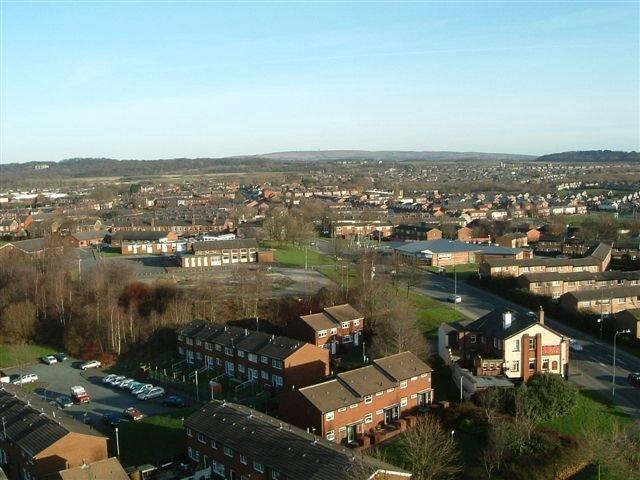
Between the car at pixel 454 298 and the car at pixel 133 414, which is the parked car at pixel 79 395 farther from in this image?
the car at pixel 454 298

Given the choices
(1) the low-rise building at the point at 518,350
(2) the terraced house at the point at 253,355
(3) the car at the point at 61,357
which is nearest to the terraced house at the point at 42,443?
(2) the terraced house at the point at 253,355

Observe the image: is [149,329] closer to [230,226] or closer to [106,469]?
[106,469]

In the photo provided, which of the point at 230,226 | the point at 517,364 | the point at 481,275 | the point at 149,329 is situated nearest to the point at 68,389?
the point at 149,329

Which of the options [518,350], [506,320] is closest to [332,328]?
[506,320]

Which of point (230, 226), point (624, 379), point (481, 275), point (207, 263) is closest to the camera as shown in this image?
point (624, 379)

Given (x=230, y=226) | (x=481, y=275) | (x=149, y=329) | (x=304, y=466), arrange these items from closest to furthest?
(x=304, y=466), (x=149, y=329), (x=481, y=275), (x=230, y=226)

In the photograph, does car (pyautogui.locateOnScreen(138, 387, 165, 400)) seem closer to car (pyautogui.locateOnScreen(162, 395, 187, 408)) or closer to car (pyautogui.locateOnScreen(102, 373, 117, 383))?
car (pyautogui.locateOnScreen(162, 395, 187, 408))

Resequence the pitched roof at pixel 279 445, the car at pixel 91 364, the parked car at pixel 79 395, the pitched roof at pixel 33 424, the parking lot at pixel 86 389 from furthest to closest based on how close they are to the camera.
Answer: the car at pixel 91 364, the parked car at pixel 79 395, the parking lot at pixel 86 389, the pitched roof at pixel 33 424, the pitched roof at pixel 279 445
